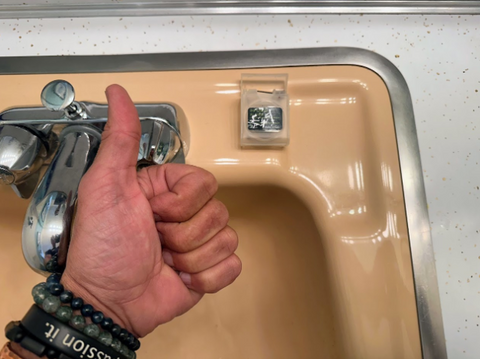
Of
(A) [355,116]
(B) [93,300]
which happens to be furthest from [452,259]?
(B) [93,300]

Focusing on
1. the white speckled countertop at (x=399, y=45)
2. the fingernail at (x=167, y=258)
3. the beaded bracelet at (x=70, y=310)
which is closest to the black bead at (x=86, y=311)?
the beaded bracelet at (x=70, y=310)

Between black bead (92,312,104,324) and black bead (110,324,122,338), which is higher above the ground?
black bead (92,312,104,324)

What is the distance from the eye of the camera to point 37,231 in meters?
0.31

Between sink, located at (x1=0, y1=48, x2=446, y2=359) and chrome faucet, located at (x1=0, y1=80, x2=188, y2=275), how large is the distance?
38 millimetres

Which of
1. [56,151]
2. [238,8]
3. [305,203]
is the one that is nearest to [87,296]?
[56,151]

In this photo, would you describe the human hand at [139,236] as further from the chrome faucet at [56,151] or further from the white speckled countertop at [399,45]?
the white speckled countertop at [399,45]

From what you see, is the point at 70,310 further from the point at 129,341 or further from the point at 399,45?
the point at 399,45

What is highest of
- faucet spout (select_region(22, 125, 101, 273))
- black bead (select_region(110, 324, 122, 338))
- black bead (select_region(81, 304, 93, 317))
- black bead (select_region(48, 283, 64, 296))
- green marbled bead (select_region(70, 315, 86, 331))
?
faucet spout (select_region(22, 125, 101, 273))

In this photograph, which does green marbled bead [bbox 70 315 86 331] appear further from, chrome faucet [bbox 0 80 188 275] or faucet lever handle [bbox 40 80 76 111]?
faucet lever handle [bbox 40 80 76 111]

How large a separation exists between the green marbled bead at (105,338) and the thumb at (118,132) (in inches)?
6.3

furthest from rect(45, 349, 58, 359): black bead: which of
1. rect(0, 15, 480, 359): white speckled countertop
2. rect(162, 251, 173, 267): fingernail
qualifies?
rect(0, 15, 480, 359): white speckled countertop

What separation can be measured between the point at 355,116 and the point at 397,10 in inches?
7.5

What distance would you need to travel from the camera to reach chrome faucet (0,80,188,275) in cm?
31

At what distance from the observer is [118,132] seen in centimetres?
32
